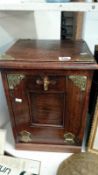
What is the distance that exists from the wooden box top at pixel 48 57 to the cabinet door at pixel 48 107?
0.05 meters

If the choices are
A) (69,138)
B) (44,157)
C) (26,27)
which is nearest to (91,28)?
(26,27)

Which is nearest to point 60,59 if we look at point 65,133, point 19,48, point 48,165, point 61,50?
point 61,50

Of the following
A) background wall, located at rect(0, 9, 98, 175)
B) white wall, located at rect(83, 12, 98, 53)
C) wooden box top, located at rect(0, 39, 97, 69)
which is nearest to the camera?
wooden box top, located at rect(0, 39, 97, 69)

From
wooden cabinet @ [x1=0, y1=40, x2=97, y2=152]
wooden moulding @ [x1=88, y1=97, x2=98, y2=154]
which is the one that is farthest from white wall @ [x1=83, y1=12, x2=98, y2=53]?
wooden moulding @ [x1=88, y1=97, x2=98, y2=154]

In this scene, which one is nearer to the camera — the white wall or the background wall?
the background wall

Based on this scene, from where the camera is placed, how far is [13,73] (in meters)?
0.72

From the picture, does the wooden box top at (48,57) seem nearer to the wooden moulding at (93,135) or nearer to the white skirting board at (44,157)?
the wooden moulding at (93,135)

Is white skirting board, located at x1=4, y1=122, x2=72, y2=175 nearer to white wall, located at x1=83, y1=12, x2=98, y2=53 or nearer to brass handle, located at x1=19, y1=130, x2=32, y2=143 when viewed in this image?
brass handle, located at x1=19, y1=130, x2=32, y2=143

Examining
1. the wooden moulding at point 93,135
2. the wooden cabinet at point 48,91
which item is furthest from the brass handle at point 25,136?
the wooden moulding at point 93,135

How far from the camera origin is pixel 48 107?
31.8 inches

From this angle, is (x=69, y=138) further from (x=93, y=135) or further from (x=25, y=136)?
(x=25, y=136)

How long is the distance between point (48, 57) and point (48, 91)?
0.46ft

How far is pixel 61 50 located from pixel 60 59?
128 millimetres

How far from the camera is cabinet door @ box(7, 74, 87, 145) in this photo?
2.37ft
